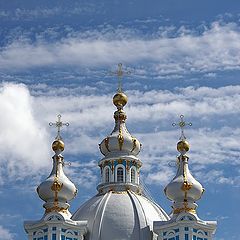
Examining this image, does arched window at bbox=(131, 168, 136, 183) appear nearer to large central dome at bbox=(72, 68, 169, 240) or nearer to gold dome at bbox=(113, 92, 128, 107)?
large central dome at bbox=(72, 68, 169, 240)

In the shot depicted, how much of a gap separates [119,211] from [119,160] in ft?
13.3

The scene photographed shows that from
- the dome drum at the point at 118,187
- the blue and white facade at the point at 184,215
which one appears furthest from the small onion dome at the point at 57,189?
the blue and white facade at the point at 184,215

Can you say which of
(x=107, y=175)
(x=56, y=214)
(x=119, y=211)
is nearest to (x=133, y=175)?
(x=107, y=175)

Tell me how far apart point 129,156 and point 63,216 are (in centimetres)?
618

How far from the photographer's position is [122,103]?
46.9 m

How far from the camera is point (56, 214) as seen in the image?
4044 cm

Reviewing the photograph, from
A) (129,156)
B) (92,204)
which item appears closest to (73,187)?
(92,204)

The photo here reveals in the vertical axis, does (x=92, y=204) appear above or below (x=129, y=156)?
below

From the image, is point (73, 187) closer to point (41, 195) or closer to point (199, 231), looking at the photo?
point (41, 195)

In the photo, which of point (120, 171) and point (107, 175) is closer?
point (120, 171)

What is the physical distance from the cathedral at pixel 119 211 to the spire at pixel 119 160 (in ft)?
0.18

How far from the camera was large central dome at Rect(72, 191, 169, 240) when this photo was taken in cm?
4091

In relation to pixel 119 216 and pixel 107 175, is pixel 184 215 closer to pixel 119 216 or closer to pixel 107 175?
pixel 119 216

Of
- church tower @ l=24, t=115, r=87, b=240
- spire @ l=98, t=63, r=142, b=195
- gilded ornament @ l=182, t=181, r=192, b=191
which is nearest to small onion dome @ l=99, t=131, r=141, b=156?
spire @ l=98, t=63, r=142, b=195
